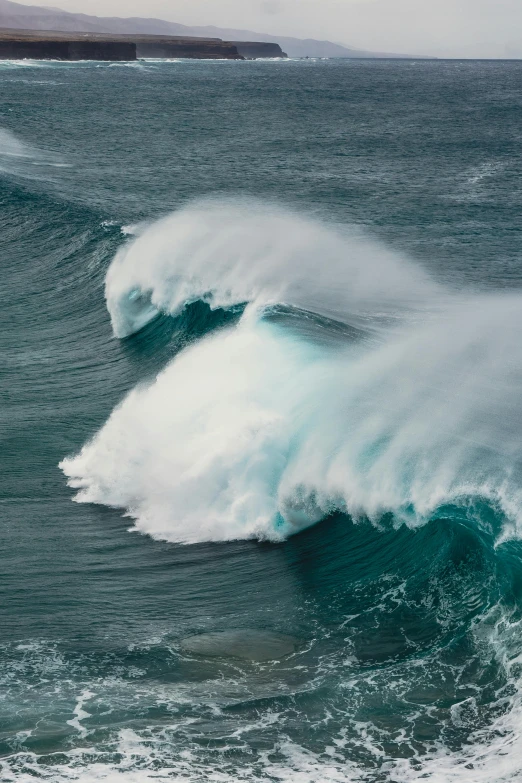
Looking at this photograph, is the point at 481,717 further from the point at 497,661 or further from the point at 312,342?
the point at 312,342

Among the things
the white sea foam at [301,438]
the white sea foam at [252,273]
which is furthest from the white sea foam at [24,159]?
the white sea foam at [301,438]

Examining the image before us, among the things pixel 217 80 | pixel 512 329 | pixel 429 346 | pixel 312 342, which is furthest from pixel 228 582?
pixel 217 80

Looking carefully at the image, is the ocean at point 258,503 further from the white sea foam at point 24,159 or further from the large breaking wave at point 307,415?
the white sea foam at point 24,159

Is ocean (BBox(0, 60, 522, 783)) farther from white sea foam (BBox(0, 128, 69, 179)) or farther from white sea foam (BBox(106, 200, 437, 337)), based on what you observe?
white sea foam (BBox(0, 128, 69, 179))

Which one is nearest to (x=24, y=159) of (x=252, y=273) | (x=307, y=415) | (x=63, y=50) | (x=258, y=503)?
(x=252, y=273)

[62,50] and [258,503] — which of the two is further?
[62,50]

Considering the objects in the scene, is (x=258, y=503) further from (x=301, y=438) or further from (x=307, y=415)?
(x=307, y=415)

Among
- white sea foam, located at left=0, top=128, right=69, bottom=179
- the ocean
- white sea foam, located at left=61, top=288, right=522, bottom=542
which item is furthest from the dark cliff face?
white sea foam, located at left=61, top=288, right=522, bottom=542
